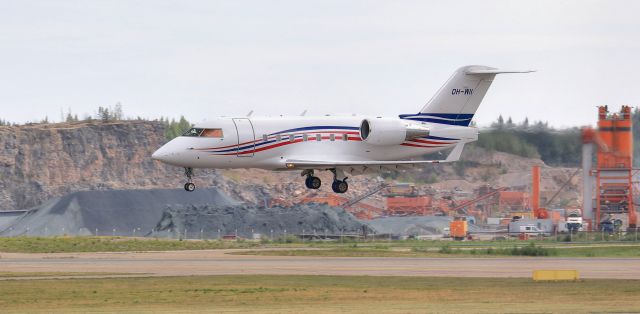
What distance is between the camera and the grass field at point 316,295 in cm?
4094

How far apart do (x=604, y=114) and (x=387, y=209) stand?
25.9 m

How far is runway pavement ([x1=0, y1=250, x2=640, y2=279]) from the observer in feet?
179

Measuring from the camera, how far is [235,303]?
42.9m

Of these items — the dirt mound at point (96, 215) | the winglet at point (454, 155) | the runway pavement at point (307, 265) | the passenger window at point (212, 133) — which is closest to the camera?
the runway pavement at point (307, 265)

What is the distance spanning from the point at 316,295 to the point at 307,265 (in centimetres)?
1341

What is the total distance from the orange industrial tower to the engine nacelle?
1860 centimetres

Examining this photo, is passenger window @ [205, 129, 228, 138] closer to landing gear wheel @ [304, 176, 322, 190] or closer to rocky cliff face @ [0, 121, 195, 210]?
landing gear wheel @ [304, 176, 322, 190]

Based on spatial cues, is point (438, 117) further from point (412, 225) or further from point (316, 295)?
point (412, 225)

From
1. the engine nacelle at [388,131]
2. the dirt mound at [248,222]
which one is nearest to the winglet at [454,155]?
the engine nacelle at [388,131]

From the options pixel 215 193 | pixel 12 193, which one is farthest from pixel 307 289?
pixel 12 193

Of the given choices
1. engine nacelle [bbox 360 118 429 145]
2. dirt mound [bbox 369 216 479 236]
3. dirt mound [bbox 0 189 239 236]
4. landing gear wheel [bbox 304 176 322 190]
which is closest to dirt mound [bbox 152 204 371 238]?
dirt mound [bbox 369 216 479 236]

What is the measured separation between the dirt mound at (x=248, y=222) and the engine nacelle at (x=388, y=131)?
90.0 ft

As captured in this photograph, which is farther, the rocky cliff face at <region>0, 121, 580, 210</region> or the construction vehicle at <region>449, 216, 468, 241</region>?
the rocky cliff face at <region>0, 121, 580, 210</region>

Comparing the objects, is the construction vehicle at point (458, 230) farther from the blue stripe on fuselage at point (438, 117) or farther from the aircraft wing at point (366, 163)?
the aircraft wing at point (366, 163)
